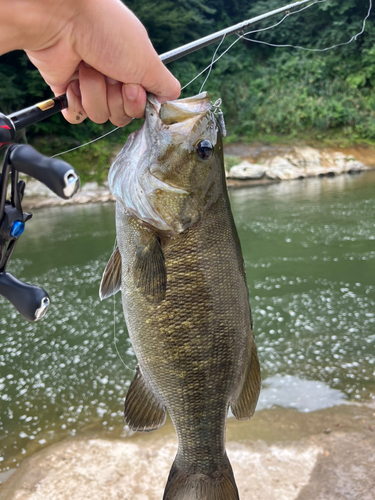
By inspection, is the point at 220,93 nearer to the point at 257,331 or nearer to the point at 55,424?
the point at 257,331

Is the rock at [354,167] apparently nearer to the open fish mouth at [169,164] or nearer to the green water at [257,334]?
the green water at [257,334]

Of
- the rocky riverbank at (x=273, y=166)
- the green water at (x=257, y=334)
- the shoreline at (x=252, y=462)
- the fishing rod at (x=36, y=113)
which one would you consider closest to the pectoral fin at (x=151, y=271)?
the fishing rod at (x=36, y=113)

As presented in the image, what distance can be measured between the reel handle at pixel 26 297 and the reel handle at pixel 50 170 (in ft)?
1.49

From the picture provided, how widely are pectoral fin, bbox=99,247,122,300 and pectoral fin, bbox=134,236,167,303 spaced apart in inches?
7.5

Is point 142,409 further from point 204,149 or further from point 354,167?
point 354,167

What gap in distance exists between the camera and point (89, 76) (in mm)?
1492

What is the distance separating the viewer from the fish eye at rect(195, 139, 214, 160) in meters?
1.49

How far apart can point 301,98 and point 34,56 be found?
78.3ft

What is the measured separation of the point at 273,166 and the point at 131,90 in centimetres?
1753

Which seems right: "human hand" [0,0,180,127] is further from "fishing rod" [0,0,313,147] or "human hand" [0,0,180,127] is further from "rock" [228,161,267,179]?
"rock" [228,161,267,179]

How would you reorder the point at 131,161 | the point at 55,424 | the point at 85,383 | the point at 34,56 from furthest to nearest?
1. the point at 85,383
2. the point at 55,424
3. the point at 131,161
4. the point at 34,56

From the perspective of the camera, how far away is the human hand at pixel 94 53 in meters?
1.22

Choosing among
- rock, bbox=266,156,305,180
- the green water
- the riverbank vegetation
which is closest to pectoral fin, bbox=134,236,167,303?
the green water

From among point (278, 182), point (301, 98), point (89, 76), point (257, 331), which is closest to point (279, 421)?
point (257, 331)
